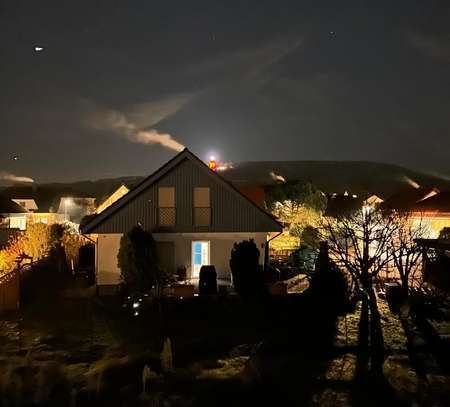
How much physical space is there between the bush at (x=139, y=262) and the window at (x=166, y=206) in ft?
10.0

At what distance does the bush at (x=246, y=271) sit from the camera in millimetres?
18953

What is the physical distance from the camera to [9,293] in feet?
57.1

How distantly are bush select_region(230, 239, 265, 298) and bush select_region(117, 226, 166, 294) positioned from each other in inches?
119

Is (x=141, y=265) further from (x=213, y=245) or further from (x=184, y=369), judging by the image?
(x=184, y=369)

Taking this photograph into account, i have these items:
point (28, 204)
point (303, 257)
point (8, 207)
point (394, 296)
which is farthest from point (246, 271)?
point (28, 204)

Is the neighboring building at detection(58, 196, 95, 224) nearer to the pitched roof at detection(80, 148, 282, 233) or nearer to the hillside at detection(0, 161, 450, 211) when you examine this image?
the hillside at detection(0, 161, 450, 211)

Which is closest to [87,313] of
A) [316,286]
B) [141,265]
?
[141,265]

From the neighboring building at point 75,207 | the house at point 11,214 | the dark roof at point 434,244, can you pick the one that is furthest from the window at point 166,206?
the neighboring building at point 75,207

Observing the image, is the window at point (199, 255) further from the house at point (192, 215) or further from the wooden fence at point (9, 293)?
the wooden fence at point (9, 293)

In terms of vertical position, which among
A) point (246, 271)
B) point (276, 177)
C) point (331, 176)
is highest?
point (331, 176)

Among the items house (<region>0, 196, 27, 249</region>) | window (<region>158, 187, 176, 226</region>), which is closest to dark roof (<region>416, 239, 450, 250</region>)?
window (<region>158, 187, 176, 226</region>)

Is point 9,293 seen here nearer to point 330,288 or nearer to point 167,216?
point 167,216

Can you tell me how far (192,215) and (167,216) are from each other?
1.13m

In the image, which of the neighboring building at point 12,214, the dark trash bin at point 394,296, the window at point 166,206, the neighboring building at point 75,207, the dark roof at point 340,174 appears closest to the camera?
the dark trash bin at point 394,296
